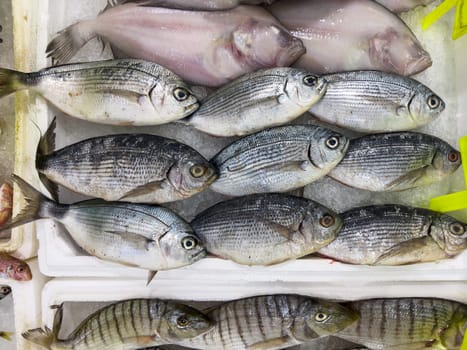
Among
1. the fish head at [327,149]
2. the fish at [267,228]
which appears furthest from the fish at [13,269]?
the fish head at [327,149]

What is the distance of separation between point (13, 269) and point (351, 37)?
153 centimetres

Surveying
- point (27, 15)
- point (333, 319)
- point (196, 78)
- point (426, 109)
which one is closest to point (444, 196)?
point (426, 109)

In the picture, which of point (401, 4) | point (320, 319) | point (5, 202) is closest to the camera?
point (320, 319)

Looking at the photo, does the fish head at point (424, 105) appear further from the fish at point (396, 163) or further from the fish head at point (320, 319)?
the fish head at point (320, 319)

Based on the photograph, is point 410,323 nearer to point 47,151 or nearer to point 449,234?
point 449,234

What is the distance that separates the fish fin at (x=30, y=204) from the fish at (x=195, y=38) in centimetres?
48

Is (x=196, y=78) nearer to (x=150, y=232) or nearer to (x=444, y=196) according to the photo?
(x=150, y=232)

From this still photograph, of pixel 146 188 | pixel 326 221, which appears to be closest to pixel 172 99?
pixel 146 188

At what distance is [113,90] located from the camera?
162 cm

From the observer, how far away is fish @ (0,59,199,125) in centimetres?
160

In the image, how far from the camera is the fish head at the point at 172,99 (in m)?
1.59

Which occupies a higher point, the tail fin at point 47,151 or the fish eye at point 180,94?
the fish eye at point 180,94

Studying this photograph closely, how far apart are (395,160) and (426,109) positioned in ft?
0.70

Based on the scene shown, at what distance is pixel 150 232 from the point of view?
63.5 inches
